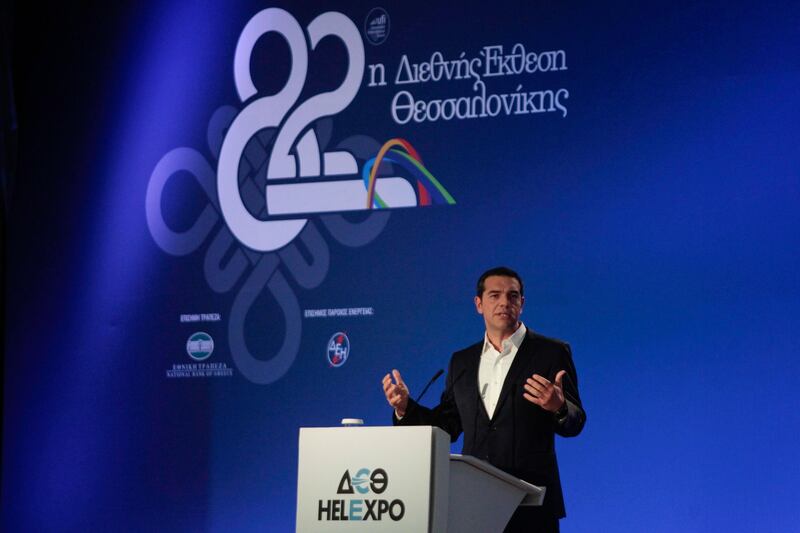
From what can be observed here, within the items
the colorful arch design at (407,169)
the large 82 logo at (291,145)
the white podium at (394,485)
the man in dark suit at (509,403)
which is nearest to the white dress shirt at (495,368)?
the man in dark suit at (509,403)

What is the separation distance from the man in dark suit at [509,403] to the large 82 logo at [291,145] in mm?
1829

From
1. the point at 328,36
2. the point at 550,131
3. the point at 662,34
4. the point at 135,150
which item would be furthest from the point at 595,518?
the point at 135,150

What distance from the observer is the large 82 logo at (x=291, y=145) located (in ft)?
20.4

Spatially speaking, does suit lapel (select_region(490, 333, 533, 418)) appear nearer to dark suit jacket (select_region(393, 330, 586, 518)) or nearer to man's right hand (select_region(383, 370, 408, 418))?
dark suit jacket (select_region(393, 330, 586, 518))

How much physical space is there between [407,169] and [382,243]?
1.33 ft

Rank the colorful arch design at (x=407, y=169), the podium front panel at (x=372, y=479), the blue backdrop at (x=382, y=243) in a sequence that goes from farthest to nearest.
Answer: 1. the colorful arch design at (x=407, y=169)
2. the blue backdrop at (x=382, y=243)
3. the podium front panel at (x=372, y=479)

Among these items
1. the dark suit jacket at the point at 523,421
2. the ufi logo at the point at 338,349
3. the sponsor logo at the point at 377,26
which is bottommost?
the dark suit jacket at the point at 523,421

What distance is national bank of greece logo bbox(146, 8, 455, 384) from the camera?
615 centimetres

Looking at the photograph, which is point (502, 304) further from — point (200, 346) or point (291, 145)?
point (200, 346)

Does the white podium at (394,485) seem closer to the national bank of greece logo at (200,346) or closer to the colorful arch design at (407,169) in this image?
the colorful arch design at (407,169)

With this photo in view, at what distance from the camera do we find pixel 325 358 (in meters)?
6.16

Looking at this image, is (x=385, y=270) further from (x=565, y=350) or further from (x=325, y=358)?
(x=565, y=350)

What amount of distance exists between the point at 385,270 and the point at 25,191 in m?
2.39

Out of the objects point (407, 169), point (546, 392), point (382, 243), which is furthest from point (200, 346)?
point (546, 392)
